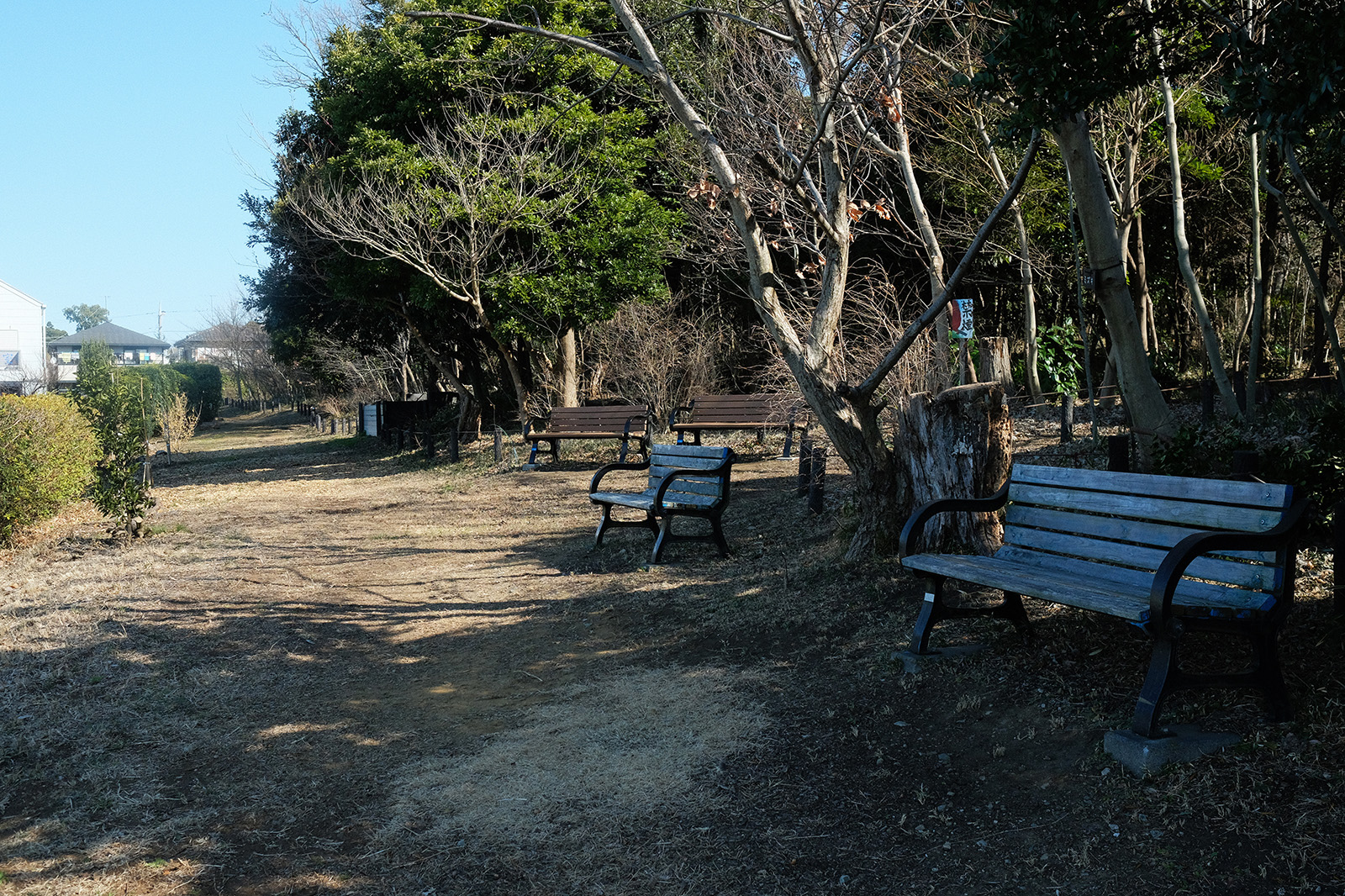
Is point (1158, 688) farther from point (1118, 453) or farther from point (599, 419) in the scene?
point (599, 419)

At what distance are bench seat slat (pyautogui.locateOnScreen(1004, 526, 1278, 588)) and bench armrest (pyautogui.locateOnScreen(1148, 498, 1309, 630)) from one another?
19 centimetres

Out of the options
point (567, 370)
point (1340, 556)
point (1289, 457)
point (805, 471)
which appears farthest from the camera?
point (567, 370)

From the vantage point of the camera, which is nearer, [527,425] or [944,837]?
[944,837]

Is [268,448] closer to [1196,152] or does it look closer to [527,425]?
[527,425]

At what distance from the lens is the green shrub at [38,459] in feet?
33.7

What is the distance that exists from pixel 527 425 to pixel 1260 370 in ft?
40.9

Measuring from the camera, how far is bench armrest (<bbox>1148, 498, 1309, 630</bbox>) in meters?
3.49

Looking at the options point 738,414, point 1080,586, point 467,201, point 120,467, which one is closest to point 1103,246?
point 1080,586

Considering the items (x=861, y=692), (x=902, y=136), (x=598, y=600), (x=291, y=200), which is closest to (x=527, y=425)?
(x=291, y=200)

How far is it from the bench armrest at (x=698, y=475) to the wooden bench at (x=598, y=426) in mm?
6741

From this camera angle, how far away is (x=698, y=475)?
8.50 metres

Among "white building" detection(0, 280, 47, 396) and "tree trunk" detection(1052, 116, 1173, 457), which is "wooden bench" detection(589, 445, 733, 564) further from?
"white building" detection(0, 280, 47, 396)

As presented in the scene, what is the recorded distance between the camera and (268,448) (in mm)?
28703

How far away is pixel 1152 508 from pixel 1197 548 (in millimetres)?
776
